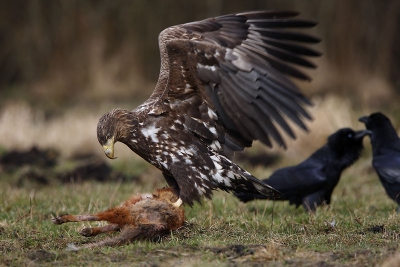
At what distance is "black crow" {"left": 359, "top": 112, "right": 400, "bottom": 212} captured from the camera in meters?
6.77

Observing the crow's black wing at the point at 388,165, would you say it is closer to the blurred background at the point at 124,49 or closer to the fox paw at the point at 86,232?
the fox paw at the point at 86,232

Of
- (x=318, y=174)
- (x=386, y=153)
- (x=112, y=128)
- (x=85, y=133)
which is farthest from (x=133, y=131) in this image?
(x=85, y=133)

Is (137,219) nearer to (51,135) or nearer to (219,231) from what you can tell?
(219,231)

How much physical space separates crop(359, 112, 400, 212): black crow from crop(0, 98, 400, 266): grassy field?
8.9 inches

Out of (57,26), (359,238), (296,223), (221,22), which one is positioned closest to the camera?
(359,238)

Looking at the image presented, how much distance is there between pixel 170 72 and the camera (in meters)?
5.73

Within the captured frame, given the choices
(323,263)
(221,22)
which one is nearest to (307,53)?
(221,22)

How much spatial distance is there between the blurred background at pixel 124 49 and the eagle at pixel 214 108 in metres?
9.04

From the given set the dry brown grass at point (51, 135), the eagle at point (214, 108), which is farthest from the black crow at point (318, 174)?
the dry brown grass at point (51, 135)

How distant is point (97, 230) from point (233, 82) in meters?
1.82

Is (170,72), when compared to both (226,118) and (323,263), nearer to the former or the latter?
(226,118)

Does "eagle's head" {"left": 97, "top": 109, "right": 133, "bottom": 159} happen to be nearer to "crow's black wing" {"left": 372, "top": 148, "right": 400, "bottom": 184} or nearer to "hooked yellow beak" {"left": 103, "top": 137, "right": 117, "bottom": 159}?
"hooked yellow beak" {"left": 103, "top": 137, "right": 117, "bottom": 159}

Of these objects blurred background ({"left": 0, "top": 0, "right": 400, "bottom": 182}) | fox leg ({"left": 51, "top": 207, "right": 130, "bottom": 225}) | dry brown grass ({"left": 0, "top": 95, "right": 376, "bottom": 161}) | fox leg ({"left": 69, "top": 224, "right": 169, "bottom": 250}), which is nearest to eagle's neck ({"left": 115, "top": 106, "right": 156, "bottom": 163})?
fox leg ({"left": 51, "top": 207, "right": 130, "bottom": 225})

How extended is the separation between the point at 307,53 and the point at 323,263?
2.37 meters
